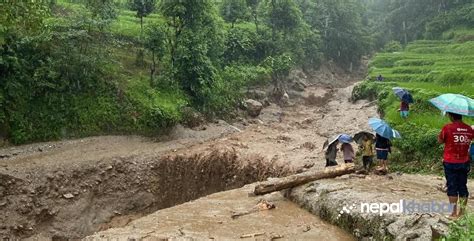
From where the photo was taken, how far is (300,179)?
43.9ft

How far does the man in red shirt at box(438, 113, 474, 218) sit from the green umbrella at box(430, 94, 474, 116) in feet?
0.57

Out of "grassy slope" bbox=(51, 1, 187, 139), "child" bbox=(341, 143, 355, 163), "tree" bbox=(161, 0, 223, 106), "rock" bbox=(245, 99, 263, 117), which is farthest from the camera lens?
"rock" bbox=(245, 99, 263, 117)

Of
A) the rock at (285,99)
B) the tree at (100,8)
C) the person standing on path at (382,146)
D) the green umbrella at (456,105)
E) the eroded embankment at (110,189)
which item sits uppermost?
the tree at (100,8)

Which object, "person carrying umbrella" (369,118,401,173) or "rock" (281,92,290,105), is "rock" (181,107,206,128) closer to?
"rock" (281,92,290,105)

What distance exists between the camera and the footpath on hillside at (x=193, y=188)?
428 inches

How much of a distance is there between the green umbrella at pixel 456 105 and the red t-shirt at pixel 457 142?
0.30 meters

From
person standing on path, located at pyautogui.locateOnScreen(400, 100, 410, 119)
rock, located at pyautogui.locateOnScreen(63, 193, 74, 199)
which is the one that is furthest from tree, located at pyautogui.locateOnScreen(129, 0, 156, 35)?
person standing on path, located at pyautogui.locateOnScreen(400, 100, 410, 119)

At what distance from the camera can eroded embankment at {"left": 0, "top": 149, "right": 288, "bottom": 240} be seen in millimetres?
15781

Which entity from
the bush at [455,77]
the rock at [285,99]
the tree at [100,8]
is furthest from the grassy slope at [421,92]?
the tree at [100,8]

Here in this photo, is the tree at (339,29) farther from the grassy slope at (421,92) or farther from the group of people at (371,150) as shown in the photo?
the group of people at (371,150)

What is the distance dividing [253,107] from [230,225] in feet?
62.8

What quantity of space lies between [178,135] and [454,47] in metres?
29.9

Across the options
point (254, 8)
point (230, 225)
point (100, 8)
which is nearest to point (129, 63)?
point (100, 8)

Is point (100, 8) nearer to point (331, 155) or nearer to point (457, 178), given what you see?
point (331, 155)
